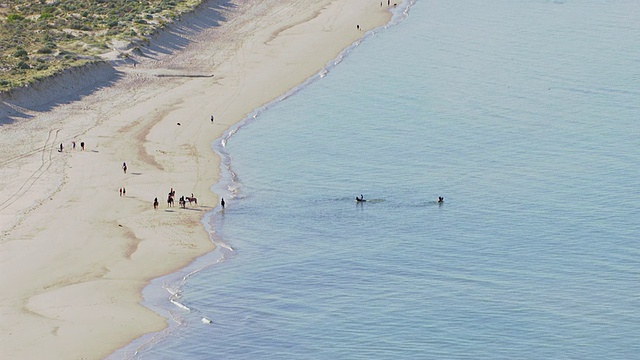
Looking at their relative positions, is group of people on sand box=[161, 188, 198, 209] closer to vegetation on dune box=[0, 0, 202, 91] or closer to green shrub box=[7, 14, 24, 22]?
vegetation on dune box=[0, 0, 202, 91]

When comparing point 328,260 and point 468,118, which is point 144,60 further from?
point 328,260

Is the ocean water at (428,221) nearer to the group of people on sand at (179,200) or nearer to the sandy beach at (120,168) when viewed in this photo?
the group of people on sand at (179,200)

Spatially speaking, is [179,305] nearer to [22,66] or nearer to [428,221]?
[428,221]

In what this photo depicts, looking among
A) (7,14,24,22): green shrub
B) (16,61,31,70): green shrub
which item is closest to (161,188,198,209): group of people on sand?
(16,61,31,70): green shrub

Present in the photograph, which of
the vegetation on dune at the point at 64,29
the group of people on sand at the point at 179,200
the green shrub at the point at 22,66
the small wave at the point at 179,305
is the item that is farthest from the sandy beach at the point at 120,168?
the green shrub at the point at 22,66

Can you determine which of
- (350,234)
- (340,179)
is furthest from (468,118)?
(350,234)

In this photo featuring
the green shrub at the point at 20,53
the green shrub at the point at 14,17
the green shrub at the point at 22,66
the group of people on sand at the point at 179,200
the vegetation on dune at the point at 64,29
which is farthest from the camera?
the green shrub at the point at 14,17
